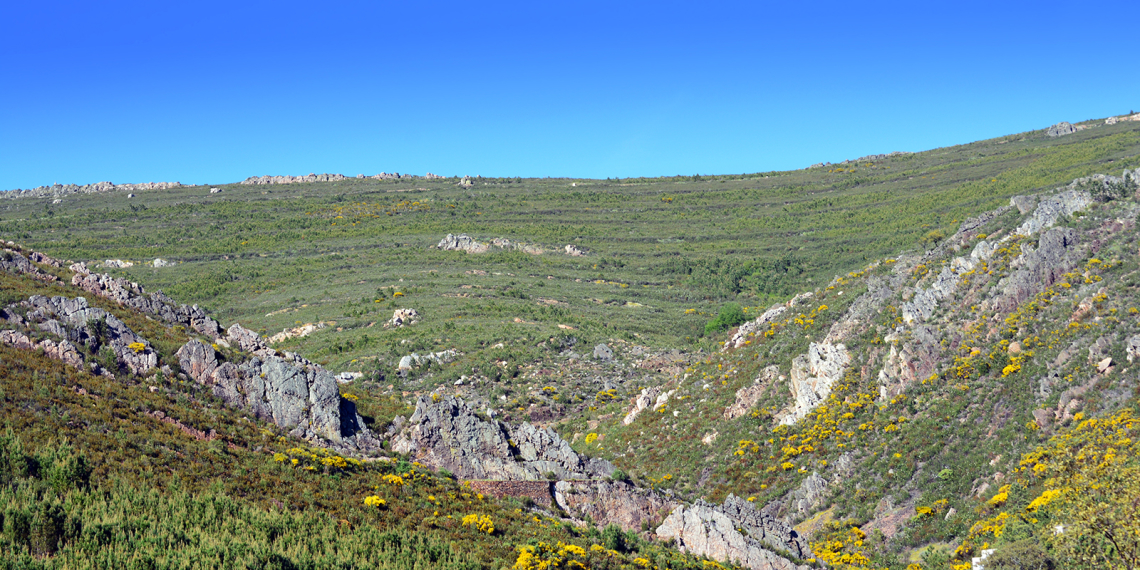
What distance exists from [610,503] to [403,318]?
54.4m

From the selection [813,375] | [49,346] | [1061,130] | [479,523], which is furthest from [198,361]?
[1061,130]

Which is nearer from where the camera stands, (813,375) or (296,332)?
(813,375)

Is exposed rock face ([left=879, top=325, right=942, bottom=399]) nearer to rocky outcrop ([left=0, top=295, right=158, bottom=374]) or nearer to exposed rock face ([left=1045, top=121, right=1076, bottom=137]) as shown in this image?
rocky outcrop ([left=0, top=295, right=158, bottom=374])

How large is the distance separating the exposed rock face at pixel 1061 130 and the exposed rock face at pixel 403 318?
5263 inches

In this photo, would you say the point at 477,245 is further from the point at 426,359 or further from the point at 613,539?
the point at 613,539

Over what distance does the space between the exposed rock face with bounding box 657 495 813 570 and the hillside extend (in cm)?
11

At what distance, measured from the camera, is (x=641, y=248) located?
127 meters

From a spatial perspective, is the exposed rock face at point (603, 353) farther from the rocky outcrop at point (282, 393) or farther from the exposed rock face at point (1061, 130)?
the exposed rock face at point (1061, 130)

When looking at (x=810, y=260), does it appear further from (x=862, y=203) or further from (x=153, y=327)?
(x=153, y=327)

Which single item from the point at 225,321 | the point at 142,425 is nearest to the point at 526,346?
the point at 225,321

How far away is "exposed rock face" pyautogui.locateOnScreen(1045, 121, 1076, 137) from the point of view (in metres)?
156

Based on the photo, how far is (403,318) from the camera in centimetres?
8262

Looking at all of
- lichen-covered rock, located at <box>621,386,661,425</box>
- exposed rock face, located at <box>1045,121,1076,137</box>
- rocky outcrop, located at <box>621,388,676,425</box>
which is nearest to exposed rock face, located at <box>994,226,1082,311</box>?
rocky outcrop, located at <box>621,388,676,425</box>

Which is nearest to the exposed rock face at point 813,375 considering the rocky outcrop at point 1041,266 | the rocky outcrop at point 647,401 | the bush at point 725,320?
the rocky outcrop at point 1041,266
